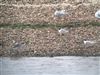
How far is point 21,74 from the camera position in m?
3.21

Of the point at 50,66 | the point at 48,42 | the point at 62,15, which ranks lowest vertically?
the point at 50,66

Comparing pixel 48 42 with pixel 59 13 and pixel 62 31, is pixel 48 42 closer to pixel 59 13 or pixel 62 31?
pixel 62 31

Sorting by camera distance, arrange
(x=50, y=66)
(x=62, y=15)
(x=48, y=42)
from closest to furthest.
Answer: (x=50, y=66) < (x=48, y=42) < (x=62, y=15)

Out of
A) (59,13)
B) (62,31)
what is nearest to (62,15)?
(59,13)

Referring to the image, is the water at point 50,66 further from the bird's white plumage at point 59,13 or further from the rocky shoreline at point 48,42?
the bird's white plumage at point 59,13

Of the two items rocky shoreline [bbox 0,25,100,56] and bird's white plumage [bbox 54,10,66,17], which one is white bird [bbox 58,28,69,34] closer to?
rocky shoreline [bbox 0,25,100,56]

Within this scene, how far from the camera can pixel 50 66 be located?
10.9 ft

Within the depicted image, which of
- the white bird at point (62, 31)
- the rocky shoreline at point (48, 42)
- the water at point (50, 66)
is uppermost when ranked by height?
the white bird at point (62, 31)

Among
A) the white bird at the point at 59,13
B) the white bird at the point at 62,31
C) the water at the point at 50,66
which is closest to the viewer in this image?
the water at the point at 50,66

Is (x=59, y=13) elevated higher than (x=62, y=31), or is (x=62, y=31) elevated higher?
(x=59, y=13)

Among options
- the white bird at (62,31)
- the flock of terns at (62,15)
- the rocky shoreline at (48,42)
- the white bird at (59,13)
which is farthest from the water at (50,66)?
the white bird at (59,13)

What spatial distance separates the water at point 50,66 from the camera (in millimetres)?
3227

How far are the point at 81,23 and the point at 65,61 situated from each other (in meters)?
0.69

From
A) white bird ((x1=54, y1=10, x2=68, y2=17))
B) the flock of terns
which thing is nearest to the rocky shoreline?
the flock of terns
